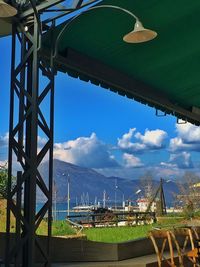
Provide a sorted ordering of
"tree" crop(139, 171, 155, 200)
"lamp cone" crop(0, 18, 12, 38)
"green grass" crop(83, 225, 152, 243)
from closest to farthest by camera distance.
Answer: "lamp cone" crop(0, 18, 12, 38)
"green grass" crop(83, 225, 152, 243)
"tree" crop(139, 171, 155, 200)

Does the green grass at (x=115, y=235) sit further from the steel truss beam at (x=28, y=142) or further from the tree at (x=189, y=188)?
the tree at (x=189, y=188)

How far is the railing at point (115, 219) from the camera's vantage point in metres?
10.6

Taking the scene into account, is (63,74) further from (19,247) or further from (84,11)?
(19,247)

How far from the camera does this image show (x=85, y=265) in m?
5.73

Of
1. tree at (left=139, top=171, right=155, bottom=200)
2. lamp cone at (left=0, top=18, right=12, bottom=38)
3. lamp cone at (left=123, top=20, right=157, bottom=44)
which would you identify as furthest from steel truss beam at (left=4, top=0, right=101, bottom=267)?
tree at (left=139, top=171, right=155, bottom=200)

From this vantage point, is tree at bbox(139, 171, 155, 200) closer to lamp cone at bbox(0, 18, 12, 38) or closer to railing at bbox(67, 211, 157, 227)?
railing at bbox(67, 211, 157, 227)

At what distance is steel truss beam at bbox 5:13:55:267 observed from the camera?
4.75 metres

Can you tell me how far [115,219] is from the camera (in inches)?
470

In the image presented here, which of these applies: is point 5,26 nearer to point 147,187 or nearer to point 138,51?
point 138,51

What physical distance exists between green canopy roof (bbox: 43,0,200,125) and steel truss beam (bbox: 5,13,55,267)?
41 centimetres

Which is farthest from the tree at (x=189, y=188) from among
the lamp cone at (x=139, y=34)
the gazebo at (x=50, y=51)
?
the lamp cone at (x=139, y=34)

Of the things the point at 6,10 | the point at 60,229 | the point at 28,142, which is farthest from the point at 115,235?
the point at 6,10

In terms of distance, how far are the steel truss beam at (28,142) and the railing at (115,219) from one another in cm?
514

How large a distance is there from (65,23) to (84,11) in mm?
488
